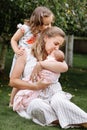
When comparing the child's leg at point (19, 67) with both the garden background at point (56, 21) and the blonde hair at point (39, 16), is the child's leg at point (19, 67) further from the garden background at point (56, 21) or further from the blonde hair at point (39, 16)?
the garden background at point (56, 21)

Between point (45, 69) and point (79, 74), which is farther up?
point (45, 69)

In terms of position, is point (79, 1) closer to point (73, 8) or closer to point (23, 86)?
point (73, 8)

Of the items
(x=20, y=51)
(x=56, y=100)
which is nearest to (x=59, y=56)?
(x=56, y=100)

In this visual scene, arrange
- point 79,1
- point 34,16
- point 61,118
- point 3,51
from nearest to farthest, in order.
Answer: point 61,118 → point 34,16 → point 79,1 → point 3,51

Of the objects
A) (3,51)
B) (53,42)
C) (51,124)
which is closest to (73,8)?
(3,51)

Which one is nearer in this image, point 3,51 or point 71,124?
point 71,124

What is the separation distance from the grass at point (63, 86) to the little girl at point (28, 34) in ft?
1.58

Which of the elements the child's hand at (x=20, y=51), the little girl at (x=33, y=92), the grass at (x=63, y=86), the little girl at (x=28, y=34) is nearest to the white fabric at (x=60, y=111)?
the grass at (x=63, y=86)

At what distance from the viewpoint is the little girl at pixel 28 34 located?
18.1 feet

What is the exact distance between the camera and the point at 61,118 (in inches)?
192

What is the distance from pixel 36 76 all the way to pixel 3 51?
16.3ft

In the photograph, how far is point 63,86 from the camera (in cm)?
891

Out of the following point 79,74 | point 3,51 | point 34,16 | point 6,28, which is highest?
point 34,16

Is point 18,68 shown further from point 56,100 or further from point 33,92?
point 56,100
